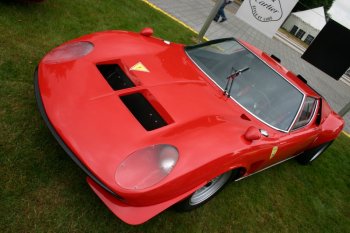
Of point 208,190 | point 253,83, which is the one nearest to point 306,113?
point 253,83

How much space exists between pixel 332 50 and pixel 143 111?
5081 millimetres

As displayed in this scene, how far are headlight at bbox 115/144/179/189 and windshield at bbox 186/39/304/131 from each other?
1202 mm

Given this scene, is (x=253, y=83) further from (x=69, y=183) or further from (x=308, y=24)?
(x=308, y=24)

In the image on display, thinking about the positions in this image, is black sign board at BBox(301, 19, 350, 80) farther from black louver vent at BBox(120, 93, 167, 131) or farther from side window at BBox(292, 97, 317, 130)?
black louver vent at BBox(120, 93, 167, 131)

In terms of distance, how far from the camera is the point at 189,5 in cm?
916

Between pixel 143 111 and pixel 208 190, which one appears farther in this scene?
pixel 208 190

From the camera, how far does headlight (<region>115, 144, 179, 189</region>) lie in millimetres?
1788

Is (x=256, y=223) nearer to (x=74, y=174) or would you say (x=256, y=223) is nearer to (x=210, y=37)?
(x=74, y=174)

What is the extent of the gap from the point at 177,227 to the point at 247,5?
5052 millimetres

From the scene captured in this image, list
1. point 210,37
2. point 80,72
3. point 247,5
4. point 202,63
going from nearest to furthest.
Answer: point 80,72
point 202,63
point 247,5
point 210,37

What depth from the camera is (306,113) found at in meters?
3.31

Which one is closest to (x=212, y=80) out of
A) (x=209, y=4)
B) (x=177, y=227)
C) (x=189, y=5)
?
(x=177, y=227)

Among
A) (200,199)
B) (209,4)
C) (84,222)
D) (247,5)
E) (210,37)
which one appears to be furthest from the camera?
(209,4)

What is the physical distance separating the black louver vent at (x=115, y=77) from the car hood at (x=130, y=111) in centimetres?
4
